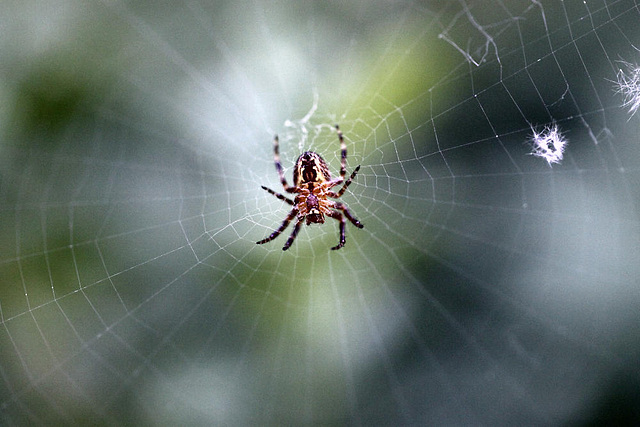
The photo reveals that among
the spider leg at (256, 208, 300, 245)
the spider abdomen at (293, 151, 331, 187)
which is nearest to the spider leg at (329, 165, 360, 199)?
the spider abdomen at (293, 151, 331, 187)

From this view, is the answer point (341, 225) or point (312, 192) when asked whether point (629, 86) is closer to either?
point (341, 225)

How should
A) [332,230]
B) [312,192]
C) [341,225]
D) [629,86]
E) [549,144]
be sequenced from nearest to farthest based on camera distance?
[629,86]
[549,144]
[332,230]
[341,225]
[312,192]

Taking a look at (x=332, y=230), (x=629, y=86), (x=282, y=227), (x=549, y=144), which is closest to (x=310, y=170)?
(x=282, y=227)

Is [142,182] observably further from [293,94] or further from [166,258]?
[293,94]

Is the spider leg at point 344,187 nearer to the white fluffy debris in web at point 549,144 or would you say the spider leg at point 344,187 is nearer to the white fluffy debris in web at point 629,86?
the white fluffy debris in web at point 549,144

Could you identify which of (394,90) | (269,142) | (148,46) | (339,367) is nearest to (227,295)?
(339,367)

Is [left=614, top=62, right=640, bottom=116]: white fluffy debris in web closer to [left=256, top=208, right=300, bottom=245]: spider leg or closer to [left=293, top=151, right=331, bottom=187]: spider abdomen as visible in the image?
[left=293, top=151, right=331, bottom=187]: spider abdomen
